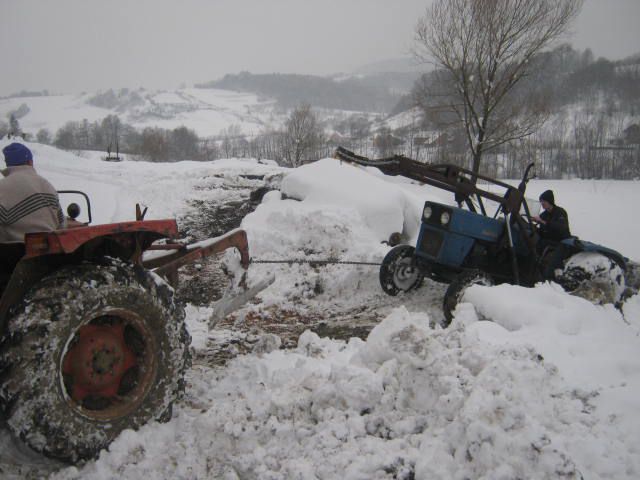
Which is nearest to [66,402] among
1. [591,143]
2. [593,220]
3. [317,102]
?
[593,220]

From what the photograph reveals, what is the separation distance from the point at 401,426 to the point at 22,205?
242 cm

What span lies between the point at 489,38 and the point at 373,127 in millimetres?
95206

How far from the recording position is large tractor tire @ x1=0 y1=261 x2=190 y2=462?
2.02 meters

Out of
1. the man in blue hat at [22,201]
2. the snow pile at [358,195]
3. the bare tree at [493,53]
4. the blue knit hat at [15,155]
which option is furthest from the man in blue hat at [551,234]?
the bare tree at [493,53]

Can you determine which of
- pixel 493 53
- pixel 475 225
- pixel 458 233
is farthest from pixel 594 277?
pixel 493 53

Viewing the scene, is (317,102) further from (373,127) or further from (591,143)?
(591,143)

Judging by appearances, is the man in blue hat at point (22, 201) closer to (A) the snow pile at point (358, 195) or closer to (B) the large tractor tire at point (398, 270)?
(B) the large tractor tire at point (398, 270)

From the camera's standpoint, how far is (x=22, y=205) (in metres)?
2.40

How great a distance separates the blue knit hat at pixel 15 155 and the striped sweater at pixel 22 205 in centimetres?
5

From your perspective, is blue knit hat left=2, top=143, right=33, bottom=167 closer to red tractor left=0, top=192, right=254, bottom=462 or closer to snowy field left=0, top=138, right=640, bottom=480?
red tractor left=0, top=192, right=254, bottom=462

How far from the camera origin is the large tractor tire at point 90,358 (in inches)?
79.6

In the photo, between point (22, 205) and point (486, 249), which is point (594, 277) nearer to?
point (486, 249)

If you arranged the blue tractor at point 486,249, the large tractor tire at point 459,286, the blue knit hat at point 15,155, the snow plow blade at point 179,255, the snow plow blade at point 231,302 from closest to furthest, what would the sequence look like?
the blue knit hat at point 15,155
the snow plow blade at point 179,255
the snow plow blade at point 231,302
the large tractor tire at point 459,286
the blue tractor at point 486,249

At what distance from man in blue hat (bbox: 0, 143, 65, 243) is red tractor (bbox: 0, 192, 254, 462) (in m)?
0.17
